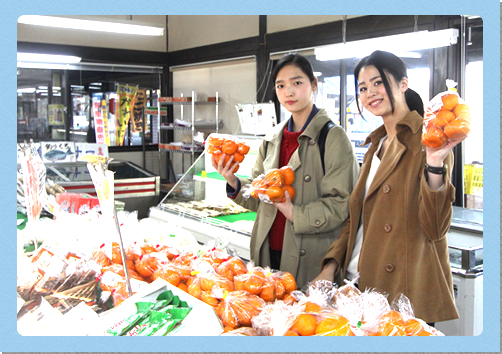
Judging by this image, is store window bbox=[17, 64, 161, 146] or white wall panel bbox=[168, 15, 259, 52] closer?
white wall panel bbox=[168, 15, 259, 52]

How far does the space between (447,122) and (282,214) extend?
120 centimetres

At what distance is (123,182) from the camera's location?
5.61m

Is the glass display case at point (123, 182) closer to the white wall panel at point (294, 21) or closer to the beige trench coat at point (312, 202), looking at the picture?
the white wall panel at point (294, 21)

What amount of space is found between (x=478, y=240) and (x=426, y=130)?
185 centimetres

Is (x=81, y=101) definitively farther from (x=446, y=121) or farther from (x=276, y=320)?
(x=446, y=121)

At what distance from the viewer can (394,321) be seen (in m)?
1.27

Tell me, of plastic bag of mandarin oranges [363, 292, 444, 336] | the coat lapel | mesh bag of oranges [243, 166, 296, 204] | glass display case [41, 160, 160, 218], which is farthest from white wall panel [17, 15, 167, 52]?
plastic bag of mandarin oranges [363, 292, 444, 336]

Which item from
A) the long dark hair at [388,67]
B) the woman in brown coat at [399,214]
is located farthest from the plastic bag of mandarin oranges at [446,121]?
the long dark hair at [388,67]

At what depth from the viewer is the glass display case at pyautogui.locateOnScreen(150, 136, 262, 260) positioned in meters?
3.88

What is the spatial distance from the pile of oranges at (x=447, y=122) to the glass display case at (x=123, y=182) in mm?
4580

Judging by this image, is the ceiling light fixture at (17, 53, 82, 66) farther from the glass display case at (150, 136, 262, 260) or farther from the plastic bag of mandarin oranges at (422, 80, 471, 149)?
the plastic bag of mandarin oranges at (422, 80, 471, 149)

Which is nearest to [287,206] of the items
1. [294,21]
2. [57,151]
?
[57,151]

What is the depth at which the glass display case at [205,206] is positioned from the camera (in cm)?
388

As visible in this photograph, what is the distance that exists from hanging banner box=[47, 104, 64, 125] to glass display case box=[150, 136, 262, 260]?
552 centimetres
